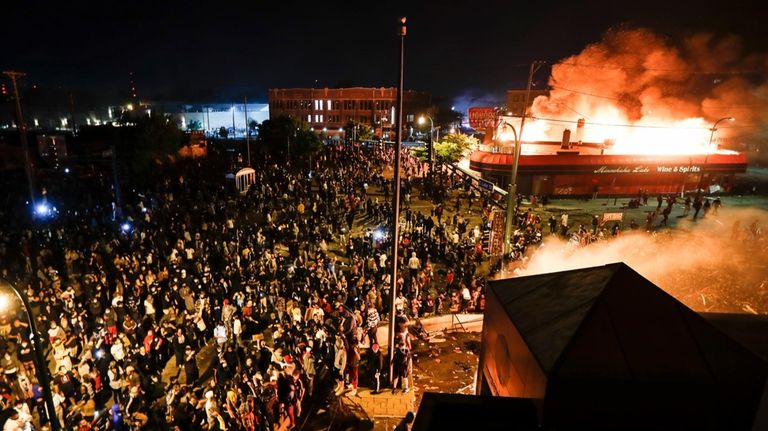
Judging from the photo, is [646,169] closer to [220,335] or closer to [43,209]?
[220,335]

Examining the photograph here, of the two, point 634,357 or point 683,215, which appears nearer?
Result: point 634,357

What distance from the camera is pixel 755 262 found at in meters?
17.3

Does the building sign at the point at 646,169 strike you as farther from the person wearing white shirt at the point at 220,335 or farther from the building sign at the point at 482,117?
the person wearing white shirt at the point at 220,335

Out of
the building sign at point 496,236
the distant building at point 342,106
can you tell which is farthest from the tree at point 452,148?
the distant building at point 342,106

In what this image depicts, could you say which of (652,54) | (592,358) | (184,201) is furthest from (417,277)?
(652,54)

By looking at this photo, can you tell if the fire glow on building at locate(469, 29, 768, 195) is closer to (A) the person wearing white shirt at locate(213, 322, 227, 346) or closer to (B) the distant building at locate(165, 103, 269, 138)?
(A) the person wearing white shirt at locate(213, 322, 227, 346)

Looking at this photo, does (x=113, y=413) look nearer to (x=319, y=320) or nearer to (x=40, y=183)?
(x=319, y=320)

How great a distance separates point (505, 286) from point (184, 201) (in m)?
17.9

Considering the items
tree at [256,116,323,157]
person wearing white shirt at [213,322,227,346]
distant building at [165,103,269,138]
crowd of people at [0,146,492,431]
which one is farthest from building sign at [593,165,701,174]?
distant building at [165,103,269,138]

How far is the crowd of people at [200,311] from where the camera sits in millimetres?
7734

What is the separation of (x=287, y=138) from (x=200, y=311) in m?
38.6

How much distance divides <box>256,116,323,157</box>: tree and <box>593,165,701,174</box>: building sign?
98.3 feet

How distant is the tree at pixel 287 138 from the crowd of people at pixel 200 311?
94.8ft

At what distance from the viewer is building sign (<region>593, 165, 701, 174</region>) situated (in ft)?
108
